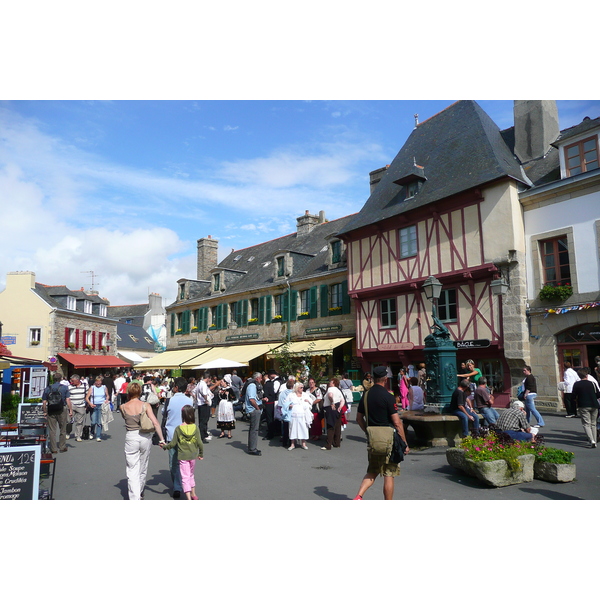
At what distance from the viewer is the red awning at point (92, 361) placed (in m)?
29.8

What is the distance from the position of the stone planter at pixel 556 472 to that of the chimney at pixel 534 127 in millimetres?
12331

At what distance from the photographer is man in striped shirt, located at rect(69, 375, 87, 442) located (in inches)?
414

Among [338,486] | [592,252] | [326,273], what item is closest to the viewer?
[338,486]

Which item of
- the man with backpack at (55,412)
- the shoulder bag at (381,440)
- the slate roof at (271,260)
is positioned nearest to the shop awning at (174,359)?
the slate roof at (271,260)

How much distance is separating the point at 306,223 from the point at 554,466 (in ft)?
71.8

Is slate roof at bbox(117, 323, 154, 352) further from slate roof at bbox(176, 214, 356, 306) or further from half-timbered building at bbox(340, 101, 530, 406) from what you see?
half-timbered building at bbox(340, 101, 530, 406)

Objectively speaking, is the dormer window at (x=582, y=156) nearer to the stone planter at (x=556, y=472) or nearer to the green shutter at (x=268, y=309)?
the stone planter at (x=556, y=472)

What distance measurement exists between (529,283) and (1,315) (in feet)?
95.0

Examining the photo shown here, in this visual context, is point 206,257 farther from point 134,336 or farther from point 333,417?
point 333,417

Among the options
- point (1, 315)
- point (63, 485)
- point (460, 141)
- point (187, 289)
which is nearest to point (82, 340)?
point (1, 315)

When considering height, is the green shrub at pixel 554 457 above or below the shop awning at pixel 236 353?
below

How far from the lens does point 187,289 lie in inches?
1192

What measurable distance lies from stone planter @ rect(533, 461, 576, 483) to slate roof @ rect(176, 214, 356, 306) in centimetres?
1474

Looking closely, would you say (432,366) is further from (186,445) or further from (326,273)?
(326,273)
